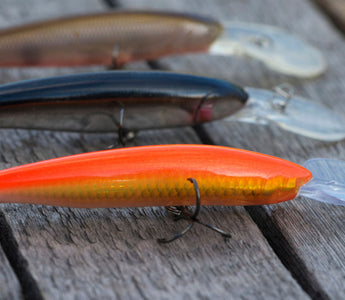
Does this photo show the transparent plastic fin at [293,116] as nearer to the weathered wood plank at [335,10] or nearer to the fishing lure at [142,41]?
the fishing lure at [142,41]

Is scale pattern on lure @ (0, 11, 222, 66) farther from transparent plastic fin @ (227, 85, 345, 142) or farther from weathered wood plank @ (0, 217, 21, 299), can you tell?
weathered wood plank @ (0, 217, 21, 299)

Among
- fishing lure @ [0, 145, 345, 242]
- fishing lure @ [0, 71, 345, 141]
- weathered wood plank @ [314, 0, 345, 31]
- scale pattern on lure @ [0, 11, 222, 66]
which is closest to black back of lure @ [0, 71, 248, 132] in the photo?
fishing lure @ [0, 71, 345, 141]

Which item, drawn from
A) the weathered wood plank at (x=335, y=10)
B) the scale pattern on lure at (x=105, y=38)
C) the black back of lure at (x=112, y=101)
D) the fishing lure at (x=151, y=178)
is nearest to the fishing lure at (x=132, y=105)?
the black back of lure at (x=112, y=101)

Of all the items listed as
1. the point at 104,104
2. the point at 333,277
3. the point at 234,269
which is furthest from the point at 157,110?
the point at 333,277

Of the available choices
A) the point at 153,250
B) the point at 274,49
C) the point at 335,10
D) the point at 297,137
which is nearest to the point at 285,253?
the point at 153,250

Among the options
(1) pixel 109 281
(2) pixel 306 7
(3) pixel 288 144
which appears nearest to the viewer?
(1) pixel 109 281

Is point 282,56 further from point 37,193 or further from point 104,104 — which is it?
point 37,193
